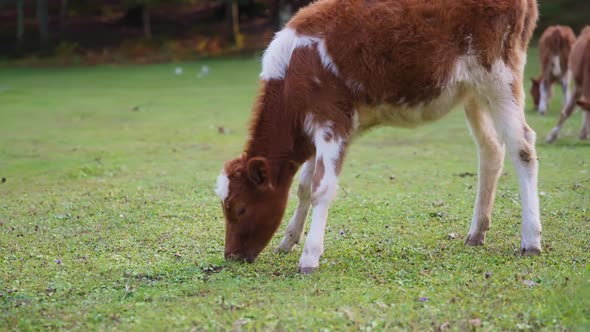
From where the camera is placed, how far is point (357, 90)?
5.95 m

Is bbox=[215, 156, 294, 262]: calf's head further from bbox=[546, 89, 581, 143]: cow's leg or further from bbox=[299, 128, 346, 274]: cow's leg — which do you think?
bbox=[546, 89, 581, 143]: cow's leg

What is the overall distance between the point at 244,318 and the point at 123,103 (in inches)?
610

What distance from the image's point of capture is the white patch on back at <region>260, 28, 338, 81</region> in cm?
603

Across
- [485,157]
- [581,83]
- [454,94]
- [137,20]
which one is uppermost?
[454,94]

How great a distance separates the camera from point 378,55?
595 cm

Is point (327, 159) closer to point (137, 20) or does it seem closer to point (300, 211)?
point (300, 211)

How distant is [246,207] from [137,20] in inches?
1346

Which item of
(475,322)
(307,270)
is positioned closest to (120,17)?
(307,270)

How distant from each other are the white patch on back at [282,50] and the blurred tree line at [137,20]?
77.6 ft

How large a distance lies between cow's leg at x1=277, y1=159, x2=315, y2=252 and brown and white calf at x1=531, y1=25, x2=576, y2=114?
12.0 metres

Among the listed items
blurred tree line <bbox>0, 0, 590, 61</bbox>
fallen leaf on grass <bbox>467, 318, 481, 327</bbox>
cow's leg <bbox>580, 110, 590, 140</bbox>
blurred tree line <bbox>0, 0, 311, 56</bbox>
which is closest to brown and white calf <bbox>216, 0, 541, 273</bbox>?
fallen leaf on grass <bbox>467, 318, 481, 327</bbox>

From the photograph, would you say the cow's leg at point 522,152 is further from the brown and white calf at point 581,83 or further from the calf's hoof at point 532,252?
the brown and white calf at point 581,83

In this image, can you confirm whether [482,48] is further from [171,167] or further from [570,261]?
[171,167]

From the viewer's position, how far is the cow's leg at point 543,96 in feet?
57.0
